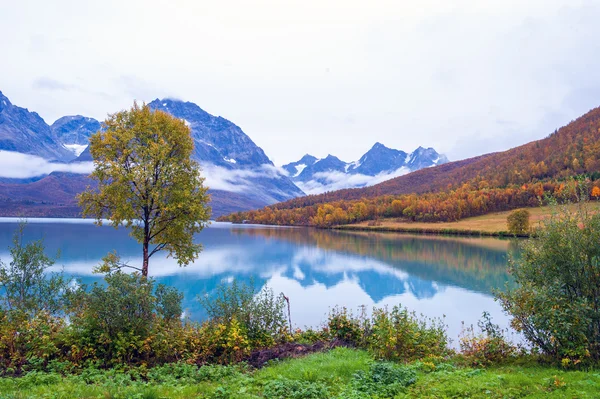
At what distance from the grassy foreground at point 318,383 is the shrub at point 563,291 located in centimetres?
88

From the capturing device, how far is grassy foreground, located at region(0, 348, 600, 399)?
789cm

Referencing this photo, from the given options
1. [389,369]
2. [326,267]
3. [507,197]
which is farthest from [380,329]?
[507,197]

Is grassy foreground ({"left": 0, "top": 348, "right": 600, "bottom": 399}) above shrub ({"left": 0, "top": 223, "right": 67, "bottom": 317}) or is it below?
below

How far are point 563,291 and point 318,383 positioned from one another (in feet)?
24.6

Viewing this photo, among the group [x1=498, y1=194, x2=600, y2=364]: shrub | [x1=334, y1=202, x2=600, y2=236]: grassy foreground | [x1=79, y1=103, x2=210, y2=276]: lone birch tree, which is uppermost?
[x1=79, y1=103, x2=210, y2=276]: lone birch tree

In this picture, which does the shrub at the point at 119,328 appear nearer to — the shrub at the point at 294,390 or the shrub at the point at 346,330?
the shrub at the point at 294,390

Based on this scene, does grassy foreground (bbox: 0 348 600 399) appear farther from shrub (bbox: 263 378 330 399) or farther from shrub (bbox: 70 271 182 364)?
shrub (bbox: 70 271 182 364)

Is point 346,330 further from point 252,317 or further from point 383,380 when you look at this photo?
point 383,380

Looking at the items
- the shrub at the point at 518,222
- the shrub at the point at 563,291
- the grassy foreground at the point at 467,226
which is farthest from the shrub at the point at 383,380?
the grassy foreground at the point at 467,226

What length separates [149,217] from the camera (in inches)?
727

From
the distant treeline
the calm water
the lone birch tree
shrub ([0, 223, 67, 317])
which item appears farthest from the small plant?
the distant treeline

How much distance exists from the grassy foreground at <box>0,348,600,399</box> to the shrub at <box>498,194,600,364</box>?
0.88m

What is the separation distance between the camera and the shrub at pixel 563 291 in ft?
33.2

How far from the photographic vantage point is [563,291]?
431 inches
